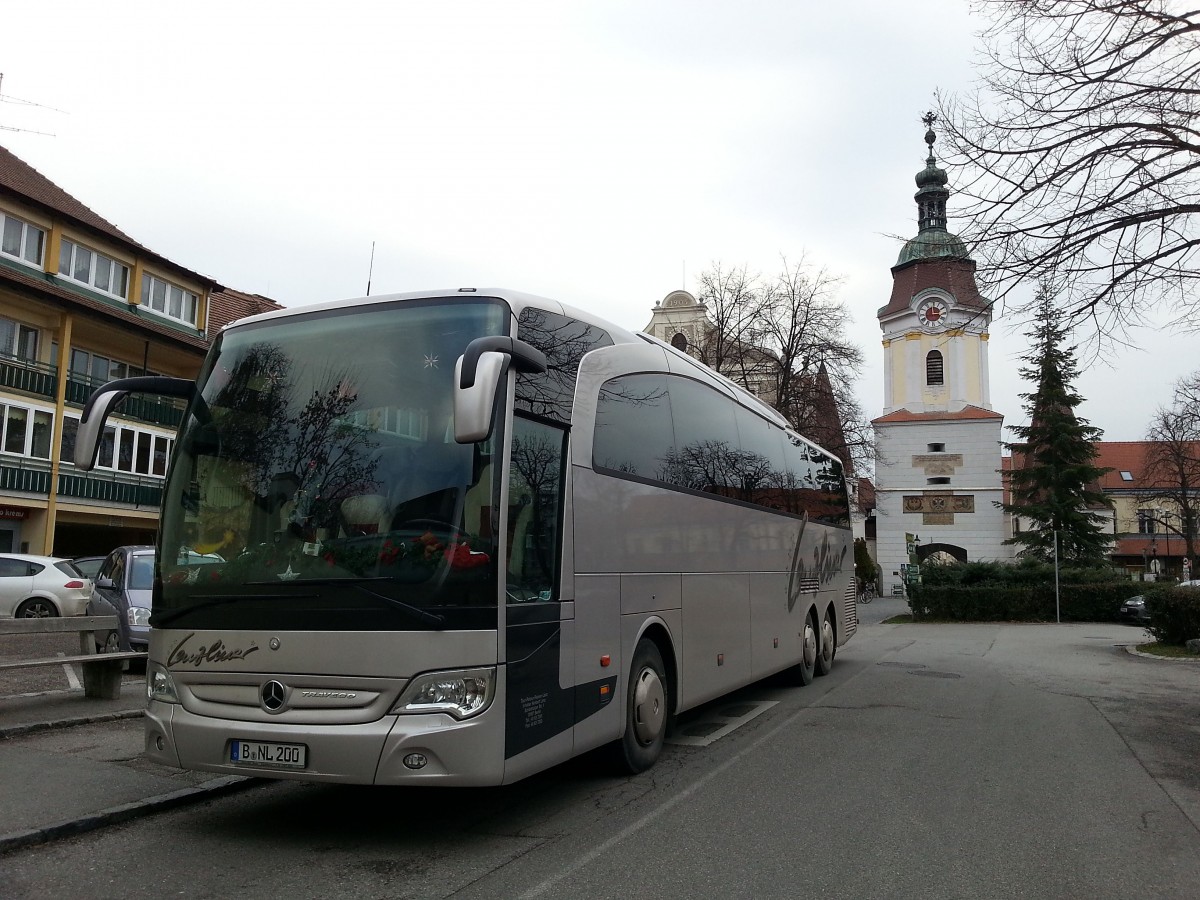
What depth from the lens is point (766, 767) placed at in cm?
794

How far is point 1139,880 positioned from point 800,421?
99.7 feet

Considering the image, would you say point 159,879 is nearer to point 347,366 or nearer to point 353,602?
point 353,602

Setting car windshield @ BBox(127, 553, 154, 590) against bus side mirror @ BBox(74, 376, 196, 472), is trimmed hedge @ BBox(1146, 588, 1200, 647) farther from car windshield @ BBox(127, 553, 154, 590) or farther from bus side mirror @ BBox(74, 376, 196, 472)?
bus side mirror @ BBox(74, 376, 196, 472)

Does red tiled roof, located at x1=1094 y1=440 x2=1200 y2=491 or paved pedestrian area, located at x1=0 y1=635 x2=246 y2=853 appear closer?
paved pedestrian area, located at x1=0 y1=635 x2=246 y2=853

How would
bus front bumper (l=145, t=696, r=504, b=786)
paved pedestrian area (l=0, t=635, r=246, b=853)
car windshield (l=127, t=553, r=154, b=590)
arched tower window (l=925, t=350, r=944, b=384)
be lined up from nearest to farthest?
bus front bumper (l=145, t=696, r=504, b=786)
paved pedestrian area (l=0, t=635, r=246, b=853)
car windshield (l=127, t=553, r=154, b=590)
arched tower window (l=925, t=350, r=944, b=384)

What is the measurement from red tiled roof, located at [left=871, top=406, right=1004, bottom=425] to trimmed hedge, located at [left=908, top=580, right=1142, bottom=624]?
2302 cm

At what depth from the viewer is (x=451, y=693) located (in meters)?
5.47

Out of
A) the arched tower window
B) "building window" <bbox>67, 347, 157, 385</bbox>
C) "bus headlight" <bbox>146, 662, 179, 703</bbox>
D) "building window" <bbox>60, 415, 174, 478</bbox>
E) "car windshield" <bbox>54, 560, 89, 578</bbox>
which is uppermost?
the arched tower window

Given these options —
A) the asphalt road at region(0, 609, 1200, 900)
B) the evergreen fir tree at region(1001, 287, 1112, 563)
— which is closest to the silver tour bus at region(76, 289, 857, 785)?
the asphalt road at region(0, 609, 1200, 900)

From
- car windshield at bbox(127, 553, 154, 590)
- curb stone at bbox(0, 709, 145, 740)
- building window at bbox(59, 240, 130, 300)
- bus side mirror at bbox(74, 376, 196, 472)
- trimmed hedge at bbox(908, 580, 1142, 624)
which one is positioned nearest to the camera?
bus side mirror at bbox(74, 376, 196, 472)

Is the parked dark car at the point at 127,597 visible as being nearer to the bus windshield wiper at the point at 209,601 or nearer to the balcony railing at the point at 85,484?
the bus windshield wiper at the point at 209,601

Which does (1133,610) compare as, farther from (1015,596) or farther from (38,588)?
(38,588)

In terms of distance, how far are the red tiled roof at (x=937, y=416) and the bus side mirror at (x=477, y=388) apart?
52.7 metres

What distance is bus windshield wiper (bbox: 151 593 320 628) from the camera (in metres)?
5.60
